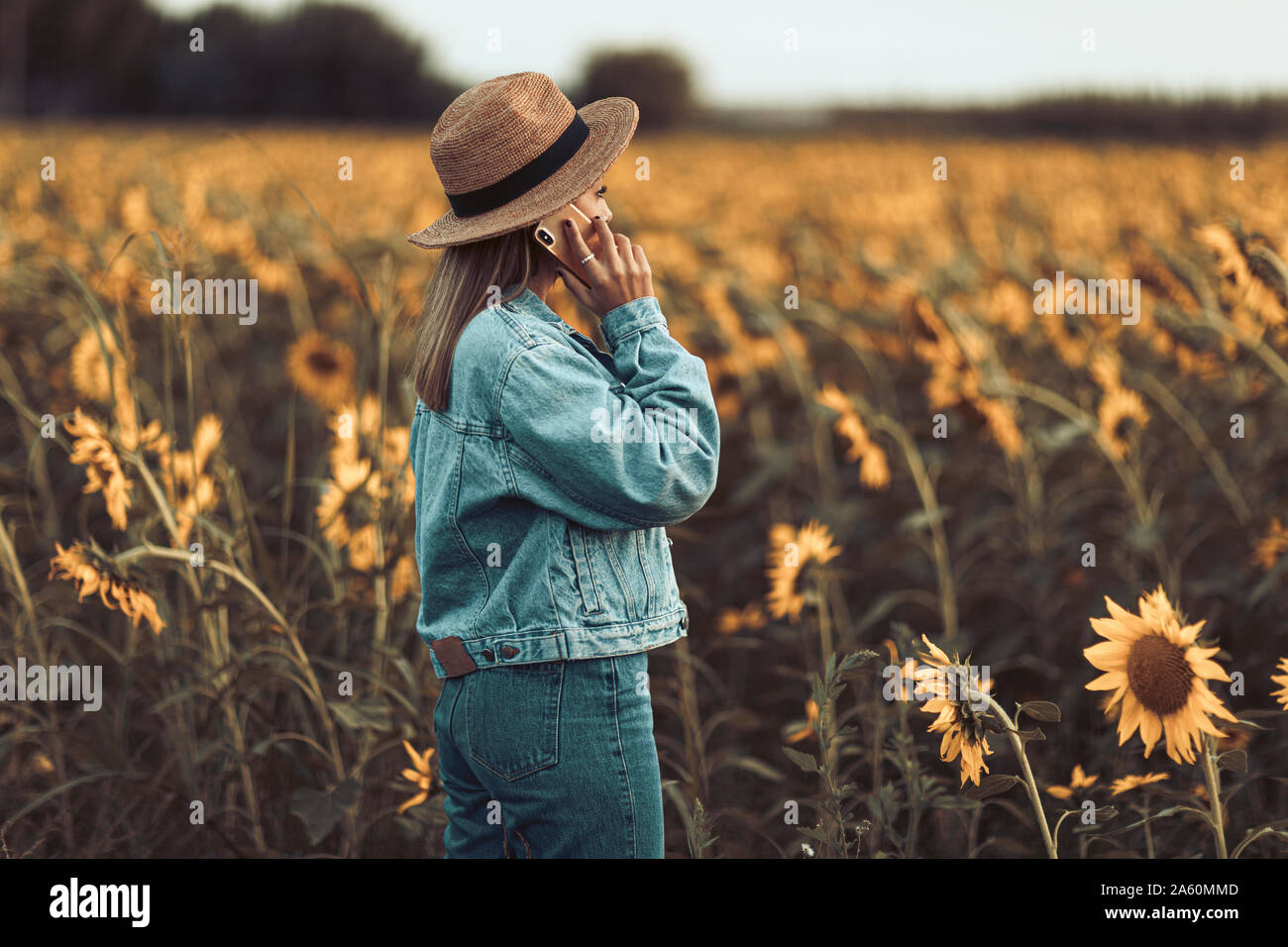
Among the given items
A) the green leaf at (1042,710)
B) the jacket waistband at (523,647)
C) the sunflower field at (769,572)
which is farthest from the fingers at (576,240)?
the green leaf at (1042,710)

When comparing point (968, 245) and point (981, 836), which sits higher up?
point (968, 245)

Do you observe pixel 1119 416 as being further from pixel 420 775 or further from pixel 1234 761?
pixel 420 775

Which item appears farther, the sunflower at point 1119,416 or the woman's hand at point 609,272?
the sunflower at point 1119,416

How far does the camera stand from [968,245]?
307 inches

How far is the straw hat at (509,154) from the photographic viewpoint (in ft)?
4.99

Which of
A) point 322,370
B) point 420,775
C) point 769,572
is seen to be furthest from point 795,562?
point 322,370

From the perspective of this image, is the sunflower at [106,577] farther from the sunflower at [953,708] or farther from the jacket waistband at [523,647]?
the sunflower at [953,708]

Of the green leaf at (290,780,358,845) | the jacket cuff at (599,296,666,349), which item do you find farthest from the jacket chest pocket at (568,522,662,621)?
the green leaf at (290,780,358,845)

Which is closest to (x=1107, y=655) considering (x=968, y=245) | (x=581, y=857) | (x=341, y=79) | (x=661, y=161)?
(x=581, y=857)

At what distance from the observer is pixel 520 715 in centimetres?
149

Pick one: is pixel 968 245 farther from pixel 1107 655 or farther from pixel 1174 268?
pixel 1107 655

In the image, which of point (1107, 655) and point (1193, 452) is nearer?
point (1107, 655)

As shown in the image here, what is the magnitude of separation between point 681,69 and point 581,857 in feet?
186

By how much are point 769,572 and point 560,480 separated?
3.99 ft
